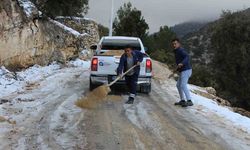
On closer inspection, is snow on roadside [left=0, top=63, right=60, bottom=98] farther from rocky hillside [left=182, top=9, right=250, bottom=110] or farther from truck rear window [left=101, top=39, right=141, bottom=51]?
rocky hillside [left=182, top=9, right=250, bottom=110]

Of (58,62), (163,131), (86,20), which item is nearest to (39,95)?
(163,131)

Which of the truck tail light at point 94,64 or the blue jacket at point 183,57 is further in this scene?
the truck tail light at point 94,64

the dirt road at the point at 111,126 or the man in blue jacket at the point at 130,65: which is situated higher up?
the man in blue jacket at the point at 130,65

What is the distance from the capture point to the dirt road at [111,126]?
27.8ft

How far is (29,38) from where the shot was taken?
20.0m

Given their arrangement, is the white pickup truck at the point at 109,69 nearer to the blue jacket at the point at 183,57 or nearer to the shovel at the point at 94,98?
the blue jacket at the point at 183,57

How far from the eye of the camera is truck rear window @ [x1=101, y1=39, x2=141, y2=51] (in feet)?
51.9

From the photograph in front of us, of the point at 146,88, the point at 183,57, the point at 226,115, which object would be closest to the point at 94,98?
the point at 183,57

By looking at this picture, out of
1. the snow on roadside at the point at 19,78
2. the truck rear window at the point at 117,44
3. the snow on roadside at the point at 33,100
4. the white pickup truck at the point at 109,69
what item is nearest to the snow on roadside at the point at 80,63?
the snow on roadside at the point at 19,78

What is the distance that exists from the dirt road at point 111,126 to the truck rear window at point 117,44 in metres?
2.27

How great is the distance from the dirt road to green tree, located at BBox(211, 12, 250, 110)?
97.1ft

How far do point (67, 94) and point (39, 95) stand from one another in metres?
0.86

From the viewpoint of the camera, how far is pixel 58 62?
2372 cm

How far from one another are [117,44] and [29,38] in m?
5.59
